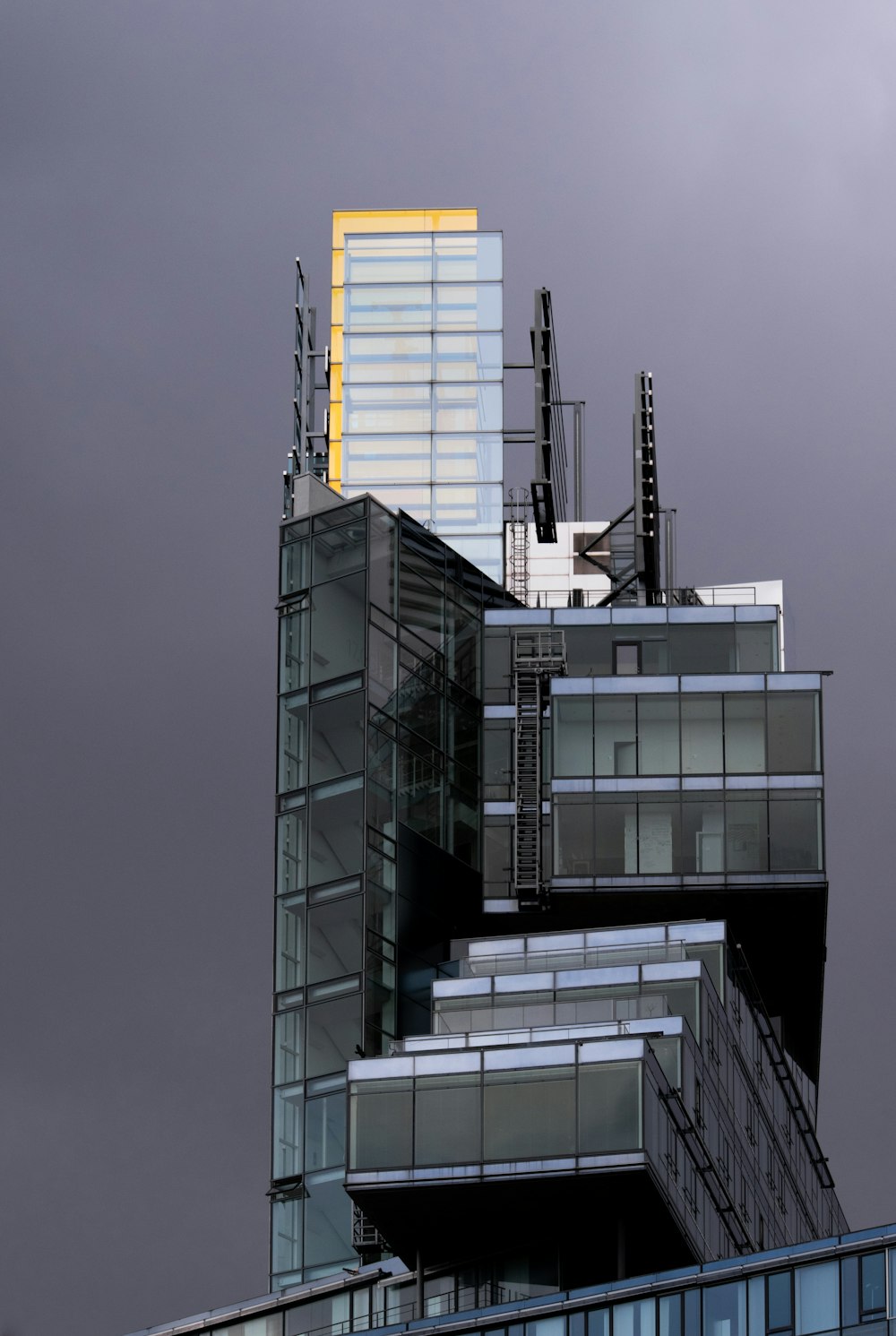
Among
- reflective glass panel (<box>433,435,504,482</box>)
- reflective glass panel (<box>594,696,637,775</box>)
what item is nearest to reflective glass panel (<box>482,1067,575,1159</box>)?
reflective glass panel (<box>594,696,637,775</box>)

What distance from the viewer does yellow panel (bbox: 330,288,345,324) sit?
121688 mm

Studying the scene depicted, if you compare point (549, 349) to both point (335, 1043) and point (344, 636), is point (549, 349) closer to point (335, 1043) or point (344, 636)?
point (344, 636)

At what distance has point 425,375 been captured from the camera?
119938mm

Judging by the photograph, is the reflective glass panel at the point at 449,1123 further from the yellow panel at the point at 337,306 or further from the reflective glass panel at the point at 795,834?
the yellow panel at the point at 337,306

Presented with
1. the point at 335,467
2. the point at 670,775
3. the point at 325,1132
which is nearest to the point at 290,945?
the point at 325,1132

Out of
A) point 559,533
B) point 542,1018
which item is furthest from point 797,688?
point 559,533

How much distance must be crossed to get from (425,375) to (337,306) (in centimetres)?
561

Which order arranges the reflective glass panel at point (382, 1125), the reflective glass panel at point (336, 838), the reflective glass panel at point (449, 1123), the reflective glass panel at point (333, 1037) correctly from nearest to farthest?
the reflective glass panel at point (449, 1123)
the reflective glass panel at point (382, 1125)
the reflective glass panel at point (333, 1037)
the reflective glass panel at point (336, 838)

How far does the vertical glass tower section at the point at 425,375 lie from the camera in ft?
386

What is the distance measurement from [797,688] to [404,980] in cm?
1994

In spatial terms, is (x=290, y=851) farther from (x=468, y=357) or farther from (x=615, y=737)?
(x=468, y=357)

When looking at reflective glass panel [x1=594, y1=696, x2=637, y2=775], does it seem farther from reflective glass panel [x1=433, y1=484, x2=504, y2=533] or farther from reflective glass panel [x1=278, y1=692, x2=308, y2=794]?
reflective glass panel [x1=433, y1=484, x2=504, y2=533]

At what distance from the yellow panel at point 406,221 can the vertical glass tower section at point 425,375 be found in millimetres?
89

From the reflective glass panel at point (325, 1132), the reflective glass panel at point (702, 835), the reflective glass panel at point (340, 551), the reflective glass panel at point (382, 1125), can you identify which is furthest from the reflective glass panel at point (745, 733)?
the reflective glass panel at point (382, 1125)
